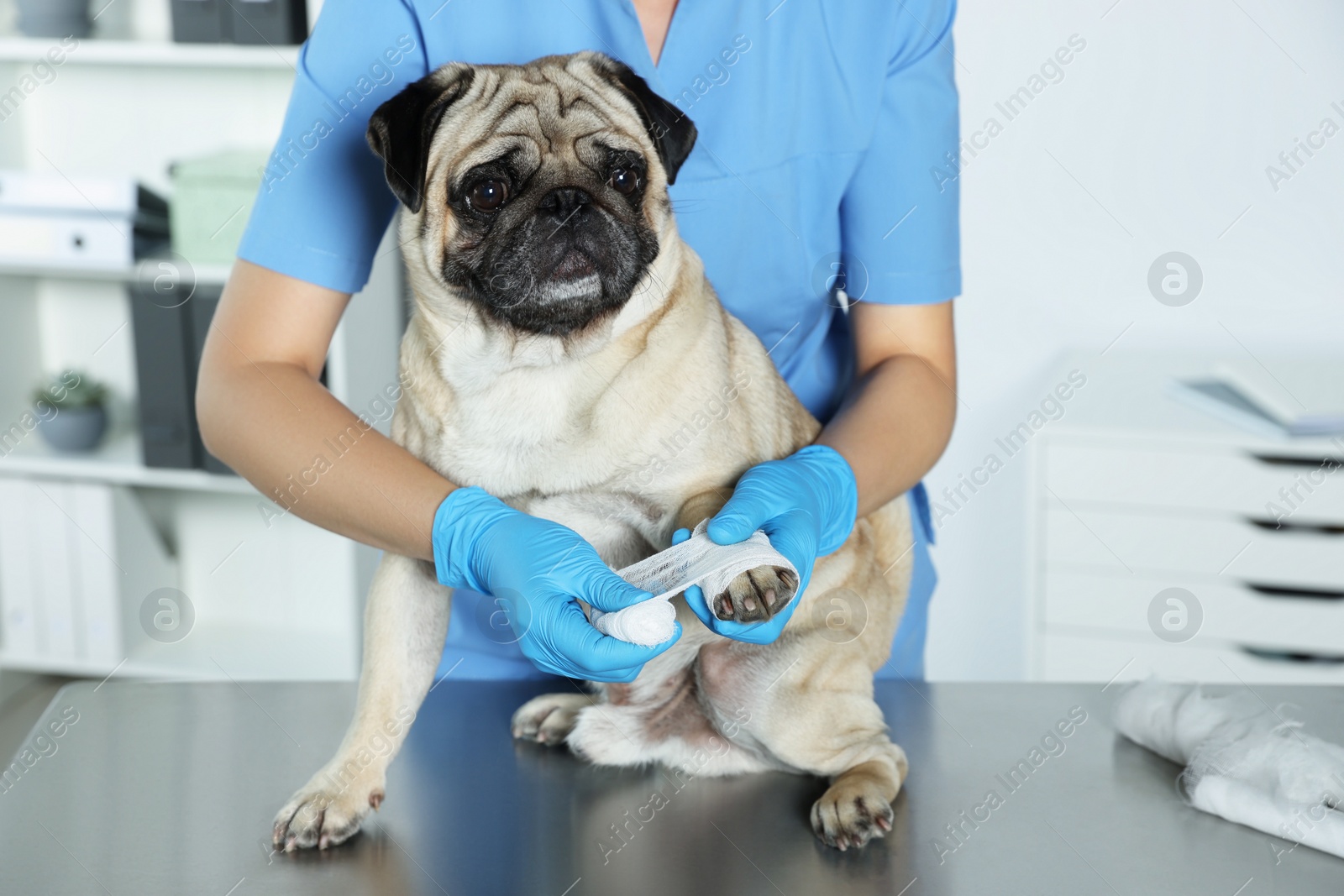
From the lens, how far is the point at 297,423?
151 cm

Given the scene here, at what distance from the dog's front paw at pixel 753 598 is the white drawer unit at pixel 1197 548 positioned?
1836mm

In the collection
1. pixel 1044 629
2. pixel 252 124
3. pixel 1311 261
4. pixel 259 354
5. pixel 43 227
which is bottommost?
pixel 1044 629

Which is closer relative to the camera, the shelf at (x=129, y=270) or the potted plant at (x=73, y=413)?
the shelf at (x=129, y=270)

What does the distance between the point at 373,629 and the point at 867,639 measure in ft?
2.20

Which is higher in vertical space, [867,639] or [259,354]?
[259,354]

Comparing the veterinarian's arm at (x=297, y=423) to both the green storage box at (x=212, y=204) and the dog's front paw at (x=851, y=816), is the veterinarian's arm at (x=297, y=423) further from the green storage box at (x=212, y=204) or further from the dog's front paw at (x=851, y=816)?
the green storage box at (x=212, y=204)

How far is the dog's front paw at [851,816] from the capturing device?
136cm

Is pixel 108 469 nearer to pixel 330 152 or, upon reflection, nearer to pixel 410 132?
pixel 330 152

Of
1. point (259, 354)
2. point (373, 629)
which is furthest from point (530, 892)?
point (259, 354)

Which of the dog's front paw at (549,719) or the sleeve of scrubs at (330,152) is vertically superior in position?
the sleeve of scrubs at (330,152)

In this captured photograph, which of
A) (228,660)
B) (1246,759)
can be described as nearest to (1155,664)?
(1246,759)

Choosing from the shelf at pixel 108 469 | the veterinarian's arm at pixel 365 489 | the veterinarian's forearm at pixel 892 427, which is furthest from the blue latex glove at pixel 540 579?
the shelf at pixel 108 469

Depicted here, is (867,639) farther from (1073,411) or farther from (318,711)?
(1073,411)

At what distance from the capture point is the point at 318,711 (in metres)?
1.73
